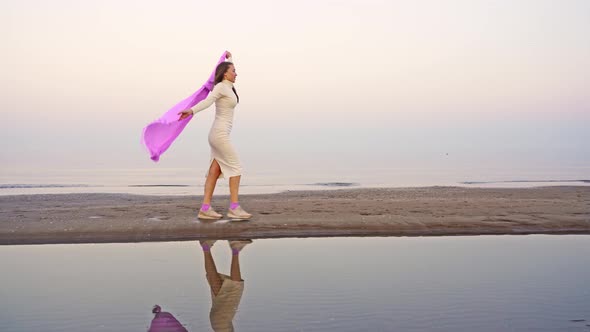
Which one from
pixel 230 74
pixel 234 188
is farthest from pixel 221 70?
pixel 234 188

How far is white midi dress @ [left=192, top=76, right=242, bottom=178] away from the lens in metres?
8.77

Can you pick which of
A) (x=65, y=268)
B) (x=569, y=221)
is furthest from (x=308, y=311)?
(x=569, y=221)

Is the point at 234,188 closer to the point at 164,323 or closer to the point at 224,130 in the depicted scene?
the point at 224,130

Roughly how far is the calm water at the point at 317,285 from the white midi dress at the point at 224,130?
1.89 meters

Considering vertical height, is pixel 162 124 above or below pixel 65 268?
above

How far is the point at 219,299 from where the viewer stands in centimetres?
450

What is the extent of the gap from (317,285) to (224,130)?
440 centimetres

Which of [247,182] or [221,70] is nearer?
[221,70]

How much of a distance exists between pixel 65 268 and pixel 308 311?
2.84 meters

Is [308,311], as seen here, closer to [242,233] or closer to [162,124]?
[242,233]

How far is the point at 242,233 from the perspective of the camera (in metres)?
7.79

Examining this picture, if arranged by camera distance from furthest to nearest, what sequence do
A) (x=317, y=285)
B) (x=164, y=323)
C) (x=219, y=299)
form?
(x=317, y=285)
(x=219, y=299)
(x=164, y=323)

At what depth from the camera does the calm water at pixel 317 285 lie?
153 inches

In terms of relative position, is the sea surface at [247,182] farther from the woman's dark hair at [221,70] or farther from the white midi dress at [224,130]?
the woman's dark hair at [221,70]
